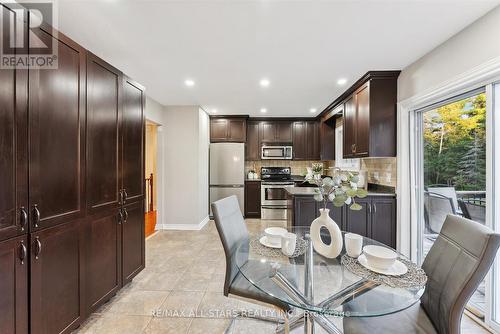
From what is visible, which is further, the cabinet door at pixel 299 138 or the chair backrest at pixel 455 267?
the cabinet door at pixel 299 138

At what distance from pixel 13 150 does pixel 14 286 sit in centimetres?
77

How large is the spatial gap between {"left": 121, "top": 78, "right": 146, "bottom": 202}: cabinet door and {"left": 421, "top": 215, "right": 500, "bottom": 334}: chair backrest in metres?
2.53

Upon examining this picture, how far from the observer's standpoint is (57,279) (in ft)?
5.01

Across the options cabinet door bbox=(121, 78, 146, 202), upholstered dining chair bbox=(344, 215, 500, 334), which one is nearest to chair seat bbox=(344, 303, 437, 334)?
upholstered dining chair bbox=(344, 215, 500, 334)

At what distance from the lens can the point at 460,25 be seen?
188 cm

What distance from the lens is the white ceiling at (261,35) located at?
1679 mm

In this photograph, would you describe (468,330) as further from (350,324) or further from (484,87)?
(484,87)

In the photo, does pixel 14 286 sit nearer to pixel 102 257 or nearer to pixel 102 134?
pixel 102 257

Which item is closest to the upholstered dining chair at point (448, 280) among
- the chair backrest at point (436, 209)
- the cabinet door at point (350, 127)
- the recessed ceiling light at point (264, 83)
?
the chair backrest at point (436, 209)

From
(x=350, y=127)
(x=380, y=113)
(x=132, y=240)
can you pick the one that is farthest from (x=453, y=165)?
(x=132, y=240)

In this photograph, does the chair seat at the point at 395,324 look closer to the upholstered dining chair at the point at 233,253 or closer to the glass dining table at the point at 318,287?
the glass dining table at the point at 318,287

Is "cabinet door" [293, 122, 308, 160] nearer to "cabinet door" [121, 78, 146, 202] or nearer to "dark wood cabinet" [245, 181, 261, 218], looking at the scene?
"dark wood cabinet" [245, 181, 261, 218]

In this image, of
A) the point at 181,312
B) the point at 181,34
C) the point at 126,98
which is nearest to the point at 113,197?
the point at 126,98

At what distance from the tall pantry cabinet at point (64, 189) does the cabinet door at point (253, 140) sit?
3.48 m
